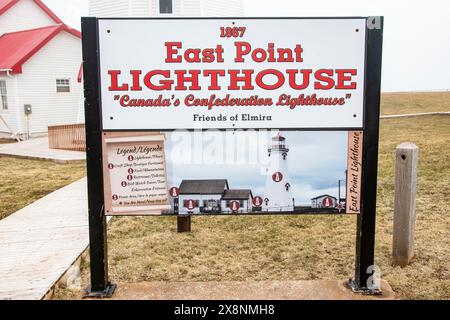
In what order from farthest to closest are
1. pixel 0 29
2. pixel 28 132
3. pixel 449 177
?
1. pixel 0 29
2. pixel 28 132
3. pixel 449 177

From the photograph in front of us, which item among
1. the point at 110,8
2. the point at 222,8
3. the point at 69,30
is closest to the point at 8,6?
the point at 69,30

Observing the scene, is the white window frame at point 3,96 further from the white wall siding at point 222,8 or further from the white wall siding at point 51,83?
the white wall siding at point 222,8

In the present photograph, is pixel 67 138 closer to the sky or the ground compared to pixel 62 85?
closer to the ground

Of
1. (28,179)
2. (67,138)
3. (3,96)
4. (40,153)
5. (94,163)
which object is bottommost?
(28,179)

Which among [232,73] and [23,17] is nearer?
[232,73]

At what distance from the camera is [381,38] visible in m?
3.83

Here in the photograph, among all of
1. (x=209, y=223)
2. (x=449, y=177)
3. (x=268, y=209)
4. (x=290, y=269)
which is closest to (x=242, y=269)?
(x=290, y=269)

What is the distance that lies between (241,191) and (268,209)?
0.95ft

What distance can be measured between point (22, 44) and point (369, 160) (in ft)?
77.0

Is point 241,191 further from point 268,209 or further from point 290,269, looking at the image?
point 290,269

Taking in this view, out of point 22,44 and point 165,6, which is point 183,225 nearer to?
point 165,6

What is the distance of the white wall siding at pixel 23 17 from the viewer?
2633cm

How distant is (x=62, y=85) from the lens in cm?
2348

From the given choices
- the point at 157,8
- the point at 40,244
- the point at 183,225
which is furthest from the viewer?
the point at 157,8
